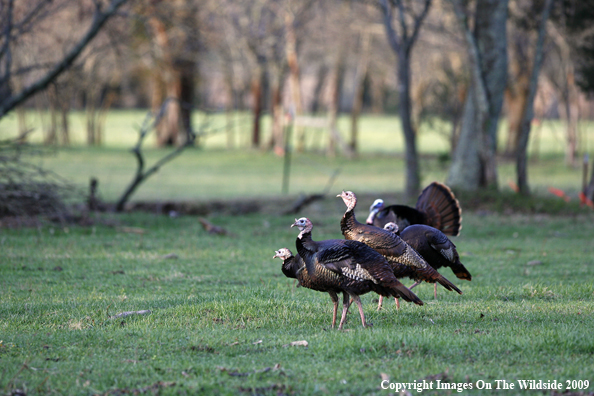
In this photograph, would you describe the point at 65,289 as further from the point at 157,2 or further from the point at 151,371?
the point at 157,2

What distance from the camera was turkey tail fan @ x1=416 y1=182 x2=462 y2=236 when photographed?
9000mm

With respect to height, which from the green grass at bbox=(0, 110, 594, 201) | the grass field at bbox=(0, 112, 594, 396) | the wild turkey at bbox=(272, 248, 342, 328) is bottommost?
the green grass at bbox=(0, 110, 594, 201)

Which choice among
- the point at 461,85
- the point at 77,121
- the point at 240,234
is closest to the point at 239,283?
the point at 240,234

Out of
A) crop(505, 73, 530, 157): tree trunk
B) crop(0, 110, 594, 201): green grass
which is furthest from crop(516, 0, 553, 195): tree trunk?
crop(505, 73, 530, 157): tree trunk

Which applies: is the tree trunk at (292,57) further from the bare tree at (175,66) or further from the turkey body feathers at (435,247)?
the turkey body feathers at (435,247)

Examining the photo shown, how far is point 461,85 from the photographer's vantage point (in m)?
31.5

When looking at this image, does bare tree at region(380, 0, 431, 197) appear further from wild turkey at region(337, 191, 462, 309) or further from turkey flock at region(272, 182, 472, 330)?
wild turkey at region(337, 191, 462, 309)

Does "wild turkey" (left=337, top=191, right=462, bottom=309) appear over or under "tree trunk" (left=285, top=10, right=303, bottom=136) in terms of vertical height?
under

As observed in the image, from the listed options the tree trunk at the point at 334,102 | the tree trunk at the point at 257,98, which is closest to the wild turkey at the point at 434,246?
the tree trunk at the point at 334,102

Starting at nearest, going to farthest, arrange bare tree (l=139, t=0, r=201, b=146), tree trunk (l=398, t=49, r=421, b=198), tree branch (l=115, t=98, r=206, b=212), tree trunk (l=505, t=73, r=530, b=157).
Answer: tree branch (l=115, t=98, r=206, b=212), tree trunk (l=398, t=49, r=421, b=198), bare tree (l=139, t=0, r=201, b=146), tree trunk (l=505, t=73, r=530, b=157)

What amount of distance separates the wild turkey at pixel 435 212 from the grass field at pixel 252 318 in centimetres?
79

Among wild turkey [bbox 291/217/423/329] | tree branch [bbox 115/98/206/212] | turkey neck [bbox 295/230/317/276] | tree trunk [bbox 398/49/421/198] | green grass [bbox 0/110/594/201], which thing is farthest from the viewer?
green grass [bbox 0/110/594/201]

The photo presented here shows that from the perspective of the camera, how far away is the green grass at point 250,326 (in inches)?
196

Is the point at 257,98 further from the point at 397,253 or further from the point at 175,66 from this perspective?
the point at 397,253
